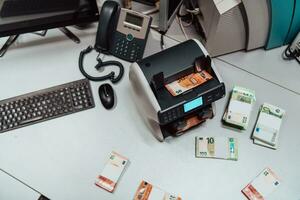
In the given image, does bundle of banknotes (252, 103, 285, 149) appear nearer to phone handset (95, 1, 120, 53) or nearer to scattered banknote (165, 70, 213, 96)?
scattered banknote (165, 70, 213, 96)

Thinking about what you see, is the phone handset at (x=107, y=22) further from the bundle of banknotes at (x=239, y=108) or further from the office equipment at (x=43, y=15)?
the bundle of banknotes at (x=239, y=108)

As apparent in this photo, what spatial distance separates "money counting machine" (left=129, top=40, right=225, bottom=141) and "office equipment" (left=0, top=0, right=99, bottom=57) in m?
0.37

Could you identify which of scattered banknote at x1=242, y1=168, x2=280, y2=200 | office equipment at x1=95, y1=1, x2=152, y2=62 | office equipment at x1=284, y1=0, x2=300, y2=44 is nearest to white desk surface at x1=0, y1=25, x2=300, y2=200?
scattered banknote at x1=242, y1=168, x2=280, y2=200

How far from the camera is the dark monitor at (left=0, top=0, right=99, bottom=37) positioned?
1.04 metres

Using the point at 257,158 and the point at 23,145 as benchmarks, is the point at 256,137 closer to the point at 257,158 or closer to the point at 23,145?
the point at 257,158

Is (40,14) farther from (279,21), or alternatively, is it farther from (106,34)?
(279,21)

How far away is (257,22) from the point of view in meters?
1.03

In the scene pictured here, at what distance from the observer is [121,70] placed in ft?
3.62

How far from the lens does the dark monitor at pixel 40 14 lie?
3.42ft

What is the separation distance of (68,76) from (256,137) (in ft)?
2.41

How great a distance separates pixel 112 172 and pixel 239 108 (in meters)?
0.48

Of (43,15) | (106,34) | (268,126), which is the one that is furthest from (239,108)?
(43,15)

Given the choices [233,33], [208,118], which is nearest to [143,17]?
[233,33]

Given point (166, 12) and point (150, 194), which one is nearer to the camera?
point (150, 194)
